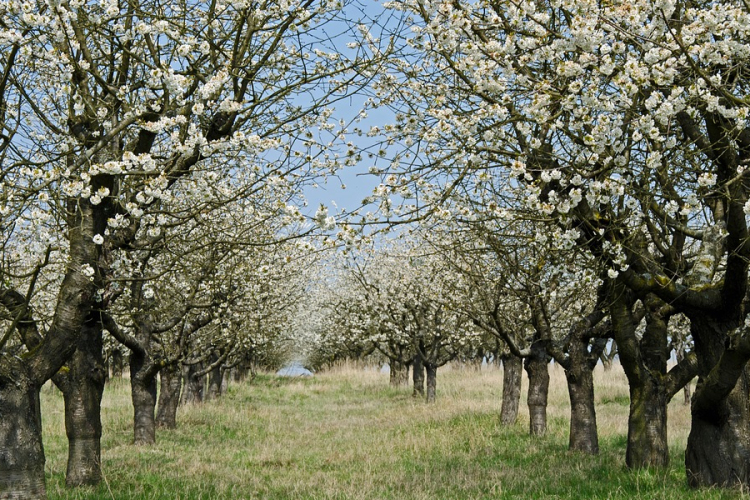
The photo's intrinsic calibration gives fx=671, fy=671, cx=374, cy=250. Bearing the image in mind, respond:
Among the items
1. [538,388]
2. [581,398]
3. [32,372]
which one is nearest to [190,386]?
[538,388]

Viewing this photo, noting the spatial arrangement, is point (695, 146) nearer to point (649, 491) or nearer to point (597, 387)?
point (649, 491)

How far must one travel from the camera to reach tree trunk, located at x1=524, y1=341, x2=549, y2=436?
620 inches

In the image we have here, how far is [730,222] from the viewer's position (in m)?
7.44

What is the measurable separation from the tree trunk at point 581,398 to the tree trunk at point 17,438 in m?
9.43

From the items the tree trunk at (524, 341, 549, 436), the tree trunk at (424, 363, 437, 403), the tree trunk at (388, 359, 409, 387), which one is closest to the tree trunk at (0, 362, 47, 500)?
the tree trunk at (524, 341, 549, 436)

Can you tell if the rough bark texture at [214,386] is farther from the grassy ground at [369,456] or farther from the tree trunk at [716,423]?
the tree trunk at [716,423]

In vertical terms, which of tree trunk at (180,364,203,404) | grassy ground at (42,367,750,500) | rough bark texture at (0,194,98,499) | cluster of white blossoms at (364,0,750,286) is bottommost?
grassy ground at (42,367,750,500)

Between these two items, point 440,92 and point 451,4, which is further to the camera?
point 440,92

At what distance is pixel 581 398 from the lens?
42.9 ft

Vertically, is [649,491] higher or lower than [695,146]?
lower

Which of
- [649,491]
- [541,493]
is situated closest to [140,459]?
[541,493]

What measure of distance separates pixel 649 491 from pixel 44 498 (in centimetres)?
716

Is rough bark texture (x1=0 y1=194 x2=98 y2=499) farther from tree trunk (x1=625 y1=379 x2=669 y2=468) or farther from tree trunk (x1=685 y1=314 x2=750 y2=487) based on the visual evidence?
tree trunk (x1=625 y1=379 x2=669 y2=468)

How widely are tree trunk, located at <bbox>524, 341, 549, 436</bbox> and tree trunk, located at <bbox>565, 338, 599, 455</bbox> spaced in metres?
2.57
